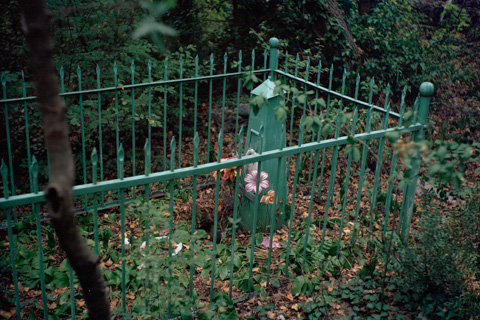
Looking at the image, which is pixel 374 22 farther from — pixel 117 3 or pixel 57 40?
pixel 57 40

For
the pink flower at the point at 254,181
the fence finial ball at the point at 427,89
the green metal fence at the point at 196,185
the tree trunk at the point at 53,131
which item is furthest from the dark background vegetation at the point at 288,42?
the tree trunk at the point at 53,131

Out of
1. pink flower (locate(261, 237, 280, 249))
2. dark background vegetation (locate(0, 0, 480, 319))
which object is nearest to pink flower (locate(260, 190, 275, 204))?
pink flower (locate(261, 237, 280, 249))

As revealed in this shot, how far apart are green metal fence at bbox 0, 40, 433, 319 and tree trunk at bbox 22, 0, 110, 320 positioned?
612 millimetres

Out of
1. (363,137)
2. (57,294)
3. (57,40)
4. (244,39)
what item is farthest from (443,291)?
(244,39)

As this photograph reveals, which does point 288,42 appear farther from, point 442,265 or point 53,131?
point 53,131

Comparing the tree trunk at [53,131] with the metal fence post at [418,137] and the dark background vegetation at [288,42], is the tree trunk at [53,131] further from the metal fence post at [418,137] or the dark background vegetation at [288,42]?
the dark background vegetation at [288,42]

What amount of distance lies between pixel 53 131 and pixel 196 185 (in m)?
2.02

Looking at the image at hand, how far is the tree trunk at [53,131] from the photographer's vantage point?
1448 mm

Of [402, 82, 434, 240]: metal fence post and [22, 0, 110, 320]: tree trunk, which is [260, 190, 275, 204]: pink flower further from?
[22, 0, 110, 320]: tree trunk

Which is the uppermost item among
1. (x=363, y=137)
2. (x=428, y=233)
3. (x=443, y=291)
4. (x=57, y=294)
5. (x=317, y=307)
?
(x=363, y=137)

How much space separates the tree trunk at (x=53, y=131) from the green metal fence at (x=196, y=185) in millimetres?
612

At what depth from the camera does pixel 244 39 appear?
7.19 meters

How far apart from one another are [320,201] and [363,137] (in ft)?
5.66

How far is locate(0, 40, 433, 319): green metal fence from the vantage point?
2.57 m
